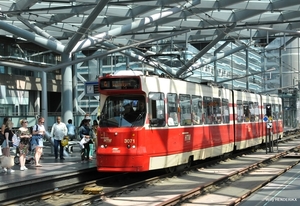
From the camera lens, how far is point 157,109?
566 inches

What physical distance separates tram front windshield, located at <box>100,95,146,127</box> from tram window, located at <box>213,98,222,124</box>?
5656 millimetres

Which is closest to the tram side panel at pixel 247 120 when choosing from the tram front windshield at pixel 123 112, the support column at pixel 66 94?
the support column at pixel 66 94

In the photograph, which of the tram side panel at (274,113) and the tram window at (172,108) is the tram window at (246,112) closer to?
the tram side panel at (274,113)

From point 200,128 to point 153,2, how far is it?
37.9 ft

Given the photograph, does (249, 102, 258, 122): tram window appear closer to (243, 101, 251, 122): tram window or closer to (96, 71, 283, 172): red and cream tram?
(243, 101, 251, 122): tram window

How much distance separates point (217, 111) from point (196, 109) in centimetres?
264

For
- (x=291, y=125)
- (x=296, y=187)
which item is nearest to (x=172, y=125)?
(x=296, y=187)

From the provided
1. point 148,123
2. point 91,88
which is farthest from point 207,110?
point 91,88

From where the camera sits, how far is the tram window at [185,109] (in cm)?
1577

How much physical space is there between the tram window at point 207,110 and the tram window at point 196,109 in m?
0.47

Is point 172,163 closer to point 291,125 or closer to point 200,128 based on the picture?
point 200,128

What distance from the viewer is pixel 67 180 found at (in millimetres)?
14500

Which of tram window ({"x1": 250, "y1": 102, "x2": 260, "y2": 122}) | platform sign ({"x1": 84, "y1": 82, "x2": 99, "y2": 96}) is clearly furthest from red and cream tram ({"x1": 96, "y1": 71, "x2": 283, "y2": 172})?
tram window ({"x1": 250, "y1": 102, "x2": 260, "y2": 122})

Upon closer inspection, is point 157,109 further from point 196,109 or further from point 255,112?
point 255,112
